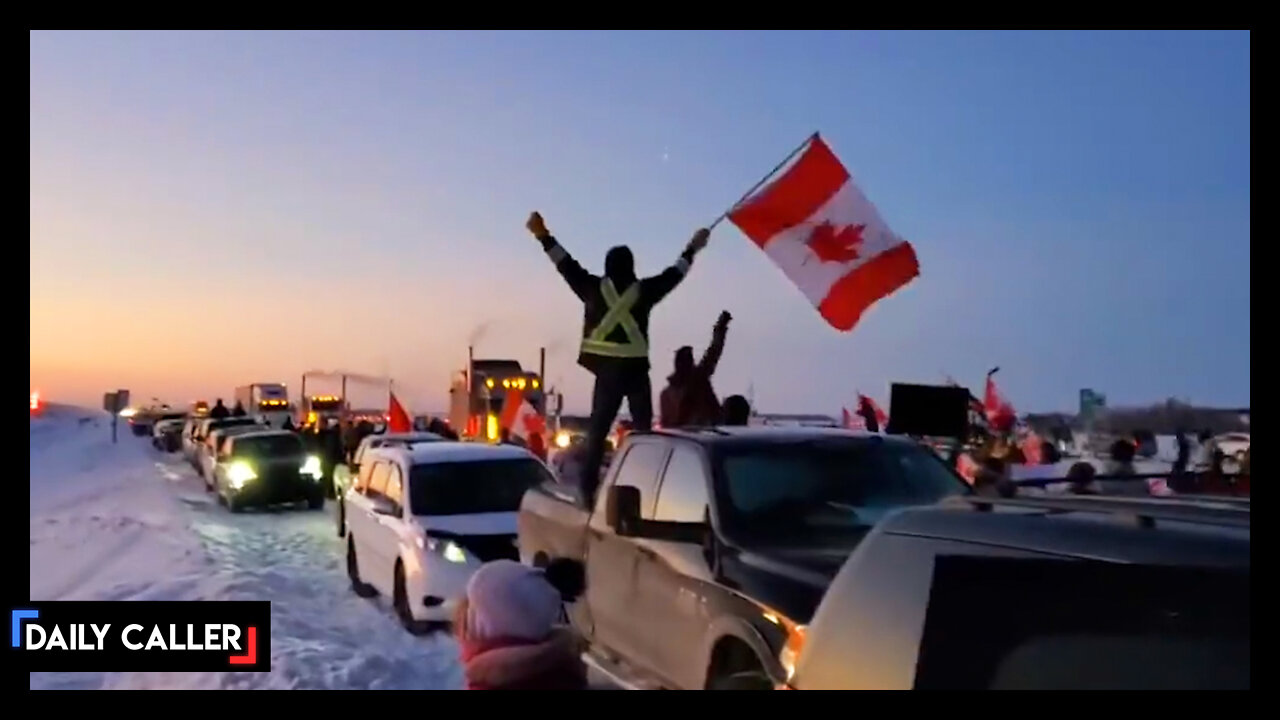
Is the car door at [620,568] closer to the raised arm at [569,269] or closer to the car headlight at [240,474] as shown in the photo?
the raised arm at [569,269]

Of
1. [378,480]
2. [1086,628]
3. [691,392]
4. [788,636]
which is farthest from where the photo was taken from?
[378,480]

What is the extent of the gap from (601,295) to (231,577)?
6.30 meters

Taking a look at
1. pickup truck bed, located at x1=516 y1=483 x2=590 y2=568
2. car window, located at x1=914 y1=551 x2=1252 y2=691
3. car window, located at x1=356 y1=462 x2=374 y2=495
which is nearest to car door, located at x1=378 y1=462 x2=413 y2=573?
car window, located at x1=356 y1=462 x2=374 y2=495

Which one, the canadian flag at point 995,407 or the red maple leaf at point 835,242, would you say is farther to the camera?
the canadian flag at point 995,407

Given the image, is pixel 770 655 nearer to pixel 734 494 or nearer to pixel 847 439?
pixel 734 494

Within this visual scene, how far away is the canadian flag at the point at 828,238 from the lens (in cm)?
1006

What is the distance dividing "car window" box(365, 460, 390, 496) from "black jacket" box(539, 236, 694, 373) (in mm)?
4118

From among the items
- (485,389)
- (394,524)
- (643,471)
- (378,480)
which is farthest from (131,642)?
(485,389)

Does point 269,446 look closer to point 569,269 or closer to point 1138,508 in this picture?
point 569,269

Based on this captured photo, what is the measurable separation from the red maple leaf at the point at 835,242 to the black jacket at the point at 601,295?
96 centimetres

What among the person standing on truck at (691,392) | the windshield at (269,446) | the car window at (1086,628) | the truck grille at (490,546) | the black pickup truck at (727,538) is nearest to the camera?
the car window at (1086,628)

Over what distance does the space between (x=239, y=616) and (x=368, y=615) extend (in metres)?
7.45

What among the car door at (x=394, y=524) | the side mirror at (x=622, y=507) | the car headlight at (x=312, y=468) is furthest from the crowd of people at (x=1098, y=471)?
the car headlight at (x=312, y=468)

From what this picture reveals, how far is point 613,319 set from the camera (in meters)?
9.62
